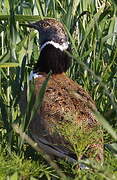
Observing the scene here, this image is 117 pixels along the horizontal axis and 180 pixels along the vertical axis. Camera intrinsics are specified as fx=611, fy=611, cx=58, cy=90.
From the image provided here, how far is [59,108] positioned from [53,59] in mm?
846

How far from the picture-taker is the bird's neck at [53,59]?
493 cm

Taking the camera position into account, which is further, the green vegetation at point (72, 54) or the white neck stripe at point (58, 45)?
the white neck stripe at point (58, 45)

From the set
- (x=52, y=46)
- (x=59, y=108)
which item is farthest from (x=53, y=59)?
(x=59, y=108)

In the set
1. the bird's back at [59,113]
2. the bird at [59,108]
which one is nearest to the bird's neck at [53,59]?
the bird at [59,108]

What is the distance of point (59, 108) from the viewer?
4.29 metres

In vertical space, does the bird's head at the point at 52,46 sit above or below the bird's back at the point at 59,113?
above

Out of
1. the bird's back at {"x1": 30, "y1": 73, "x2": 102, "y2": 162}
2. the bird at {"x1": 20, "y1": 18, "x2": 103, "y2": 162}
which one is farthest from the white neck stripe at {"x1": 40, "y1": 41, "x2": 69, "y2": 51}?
the bird's back at {"x1": 30, "y1": 73, "x2": 102, "y2": 162}

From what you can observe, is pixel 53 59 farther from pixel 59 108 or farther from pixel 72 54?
pixel 59 108

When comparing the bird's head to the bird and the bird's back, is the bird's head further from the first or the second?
the bird's back

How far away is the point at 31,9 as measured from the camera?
5.16 metres

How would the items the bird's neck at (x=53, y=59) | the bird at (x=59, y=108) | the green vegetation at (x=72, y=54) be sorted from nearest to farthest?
the bird at (x=59, y=108)
the green vegetation at (x=72, y=54)
the bird's neck at (x=53, y=59)

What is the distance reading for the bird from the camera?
3785 mm

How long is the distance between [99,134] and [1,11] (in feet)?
5.69

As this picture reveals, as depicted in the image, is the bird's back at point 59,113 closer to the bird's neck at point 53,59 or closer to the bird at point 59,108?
the bird at point 59,108
